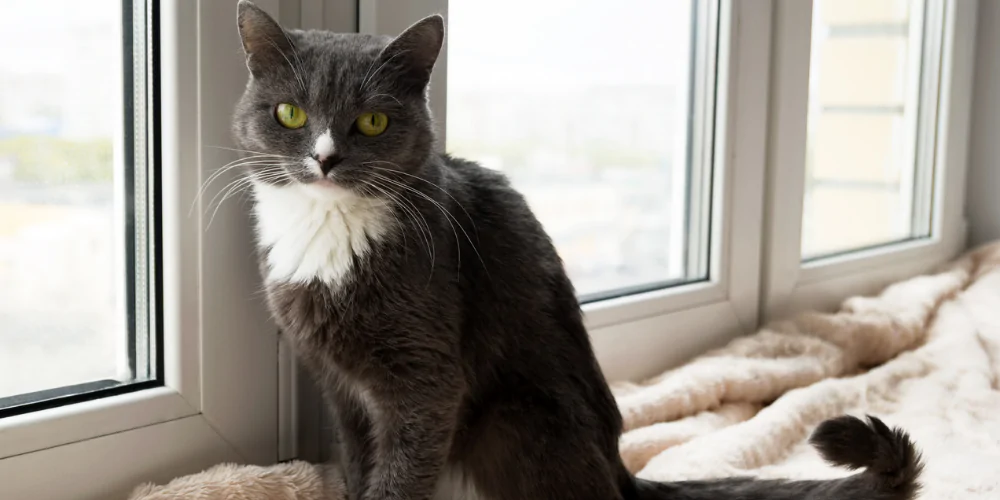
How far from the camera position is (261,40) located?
98cm

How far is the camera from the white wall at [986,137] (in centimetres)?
263

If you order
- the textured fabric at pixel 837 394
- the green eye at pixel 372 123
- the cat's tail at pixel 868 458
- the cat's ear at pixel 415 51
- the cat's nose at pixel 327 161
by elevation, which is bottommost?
the textured fabric at pixel 837 394

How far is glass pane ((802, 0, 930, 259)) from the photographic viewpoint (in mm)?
2209

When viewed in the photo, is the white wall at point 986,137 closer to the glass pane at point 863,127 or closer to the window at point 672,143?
the glass pane at point 863,127

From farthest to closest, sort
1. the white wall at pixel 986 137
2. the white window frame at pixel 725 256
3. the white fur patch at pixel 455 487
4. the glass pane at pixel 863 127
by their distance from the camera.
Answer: the white wall at pixel 986 137 → the glass pane at pixel 863 127 → the white window frame at pixel 725 256 → the white fur patch at pixel 455 487

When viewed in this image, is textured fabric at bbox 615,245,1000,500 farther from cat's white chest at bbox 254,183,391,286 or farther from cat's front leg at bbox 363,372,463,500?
cat's white chest at bbox 254,183,391,286

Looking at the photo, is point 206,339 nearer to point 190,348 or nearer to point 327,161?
point 190,348

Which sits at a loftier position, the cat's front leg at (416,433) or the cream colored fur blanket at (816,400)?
the cat's front leg at (416,433)

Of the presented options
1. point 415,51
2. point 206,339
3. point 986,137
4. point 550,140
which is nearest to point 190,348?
point 206,339

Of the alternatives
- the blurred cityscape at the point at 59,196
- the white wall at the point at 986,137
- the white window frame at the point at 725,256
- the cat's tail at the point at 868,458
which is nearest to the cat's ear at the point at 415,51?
the blurred cityscape at the point at 59,196

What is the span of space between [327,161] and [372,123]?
8 centimetres

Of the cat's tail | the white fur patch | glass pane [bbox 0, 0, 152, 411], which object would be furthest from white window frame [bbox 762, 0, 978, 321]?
glass pane [bbox 0, 0, 152, 411]

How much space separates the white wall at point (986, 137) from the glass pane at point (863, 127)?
0.83 ft

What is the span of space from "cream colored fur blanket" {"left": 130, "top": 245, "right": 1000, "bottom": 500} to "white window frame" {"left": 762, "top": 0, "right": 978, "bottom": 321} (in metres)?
0.09
